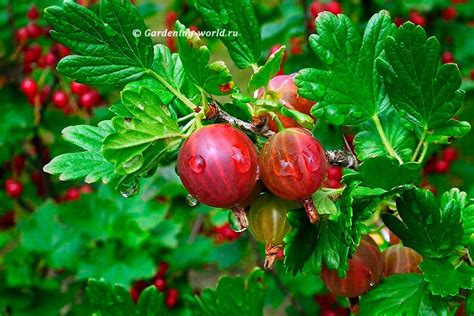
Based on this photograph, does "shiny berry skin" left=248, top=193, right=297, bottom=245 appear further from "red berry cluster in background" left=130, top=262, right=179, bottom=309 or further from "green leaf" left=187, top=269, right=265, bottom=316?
"red berry cluster in background" left=130, top=262, right=179, bottom=309

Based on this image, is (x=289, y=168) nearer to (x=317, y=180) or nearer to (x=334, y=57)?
(x=317, y=180)

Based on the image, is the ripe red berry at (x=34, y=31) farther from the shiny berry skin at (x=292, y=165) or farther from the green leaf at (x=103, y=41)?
the shiny berry skin at (x=292, y=165)

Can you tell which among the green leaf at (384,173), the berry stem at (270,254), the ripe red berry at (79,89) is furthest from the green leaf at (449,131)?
the ripe red berry at (79,89)

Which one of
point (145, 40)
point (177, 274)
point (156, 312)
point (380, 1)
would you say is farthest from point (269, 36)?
point (145, 40)

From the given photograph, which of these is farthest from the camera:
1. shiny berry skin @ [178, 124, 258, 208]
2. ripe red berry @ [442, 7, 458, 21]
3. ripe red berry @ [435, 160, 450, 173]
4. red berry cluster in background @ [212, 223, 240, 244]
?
ripe red berry @ [442, 7, 458, 21]

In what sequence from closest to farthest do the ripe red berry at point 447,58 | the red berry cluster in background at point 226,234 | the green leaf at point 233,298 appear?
1. the green leaf at point 233,298
2. the red berry cluster in background at point 226,234
3. the ripe red berry at point 447,58

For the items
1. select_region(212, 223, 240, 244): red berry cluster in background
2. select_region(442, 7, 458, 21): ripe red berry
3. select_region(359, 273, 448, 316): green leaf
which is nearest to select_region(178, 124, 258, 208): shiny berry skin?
select_region(359, 273, 448, 316): green leaf
